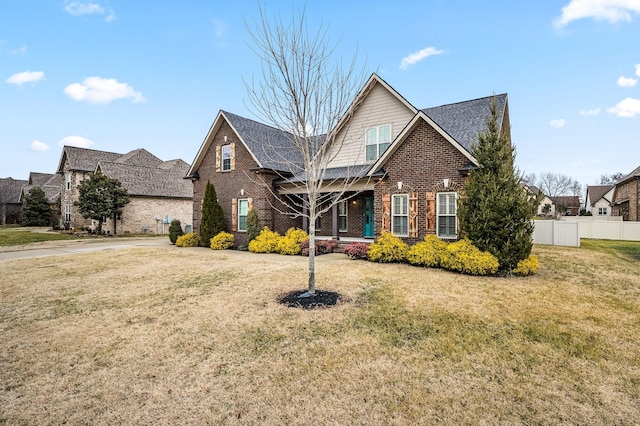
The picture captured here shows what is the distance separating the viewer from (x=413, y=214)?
12.9 m

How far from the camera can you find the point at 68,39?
16.1 m

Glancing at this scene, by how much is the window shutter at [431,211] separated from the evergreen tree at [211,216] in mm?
11242

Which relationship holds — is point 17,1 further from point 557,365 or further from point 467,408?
point 557,365

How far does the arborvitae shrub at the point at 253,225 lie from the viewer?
16.8 metres

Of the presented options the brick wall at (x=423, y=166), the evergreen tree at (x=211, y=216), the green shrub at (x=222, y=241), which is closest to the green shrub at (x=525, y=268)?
the brick wall at (x=423, y=166)

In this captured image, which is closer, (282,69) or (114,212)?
(282,69)

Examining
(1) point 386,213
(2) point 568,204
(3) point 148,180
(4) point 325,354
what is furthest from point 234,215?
(2) point 568,204

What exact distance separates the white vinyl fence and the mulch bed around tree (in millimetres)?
15687

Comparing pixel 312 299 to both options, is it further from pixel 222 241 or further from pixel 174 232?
pixel 174 232

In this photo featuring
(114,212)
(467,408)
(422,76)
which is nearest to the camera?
(467,408)

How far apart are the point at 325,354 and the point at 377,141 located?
12572 millimetres

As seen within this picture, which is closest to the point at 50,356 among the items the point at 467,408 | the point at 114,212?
the point at 467,408

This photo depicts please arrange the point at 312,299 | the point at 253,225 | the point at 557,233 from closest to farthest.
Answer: the point at 312,299, the point at 253,225, the point at 557,233

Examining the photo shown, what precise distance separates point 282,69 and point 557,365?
7.07 meters
